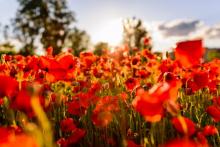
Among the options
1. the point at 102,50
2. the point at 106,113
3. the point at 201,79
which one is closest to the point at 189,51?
the point at 106,113

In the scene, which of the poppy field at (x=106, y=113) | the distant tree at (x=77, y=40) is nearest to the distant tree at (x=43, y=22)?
the distant tree at (x=77, y=40)

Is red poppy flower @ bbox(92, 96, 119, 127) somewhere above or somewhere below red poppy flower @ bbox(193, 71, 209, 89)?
below

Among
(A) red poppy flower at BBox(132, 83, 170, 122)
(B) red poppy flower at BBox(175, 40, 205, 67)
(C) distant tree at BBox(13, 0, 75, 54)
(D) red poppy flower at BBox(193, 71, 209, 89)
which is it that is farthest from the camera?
(C) distant tree at BBox(13, 0, 75, 54)

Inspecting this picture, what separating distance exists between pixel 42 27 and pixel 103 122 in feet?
159

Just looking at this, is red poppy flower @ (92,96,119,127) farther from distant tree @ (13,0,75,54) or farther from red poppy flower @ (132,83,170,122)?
distant tree @ (13,0,75,54)

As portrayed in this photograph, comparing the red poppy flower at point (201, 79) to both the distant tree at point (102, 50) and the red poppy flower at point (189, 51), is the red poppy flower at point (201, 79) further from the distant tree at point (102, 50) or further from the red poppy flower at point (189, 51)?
the distant tree at point (102, 50)

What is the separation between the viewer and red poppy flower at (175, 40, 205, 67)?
175 cm

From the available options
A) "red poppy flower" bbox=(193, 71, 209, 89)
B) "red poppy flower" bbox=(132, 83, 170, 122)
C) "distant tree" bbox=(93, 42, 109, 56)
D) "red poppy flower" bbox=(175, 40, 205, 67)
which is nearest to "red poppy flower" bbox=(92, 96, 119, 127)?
"red poppy flower" bbox=(132, 83, 170, 122)

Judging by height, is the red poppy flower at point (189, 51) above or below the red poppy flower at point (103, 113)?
above

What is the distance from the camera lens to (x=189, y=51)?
5.80 feet

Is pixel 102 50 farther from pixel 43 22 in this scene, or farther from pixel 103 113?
pixel 43 22

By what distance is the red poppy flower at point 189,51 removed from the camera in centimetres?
175

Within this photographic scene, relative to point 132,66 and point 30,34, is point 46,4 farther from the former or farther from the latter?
point 132,66

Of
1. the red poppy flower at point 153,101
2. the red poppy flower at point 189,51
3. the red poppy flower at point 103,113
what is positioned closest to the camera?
the red poppy flower at point 153,101
